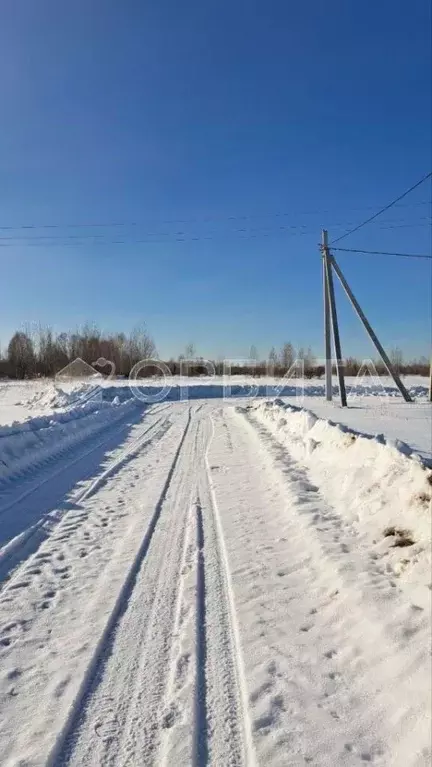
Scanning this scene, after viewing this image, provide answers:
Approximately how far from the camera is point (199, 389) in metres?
39.2

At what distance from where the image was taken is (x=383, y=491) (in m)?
5.72

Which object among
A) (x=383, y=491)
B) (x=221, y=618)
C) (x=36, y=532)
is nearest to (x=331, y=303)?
(x=383, y=491)

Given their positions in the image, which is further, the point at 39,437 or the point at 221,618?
the point at 39,437

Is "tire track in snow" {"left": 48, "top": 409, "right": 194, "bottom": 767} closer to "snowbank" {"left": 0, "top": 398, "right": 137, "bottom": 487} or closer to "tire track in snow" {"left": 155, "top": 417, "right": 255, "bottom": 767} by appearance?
"tire track in snow" {"left": 155, "top": 417, "right": 255, "bottom": 767}

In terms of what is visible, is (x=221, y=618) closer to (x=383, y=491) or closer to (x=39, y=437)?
(x=383, y=491)

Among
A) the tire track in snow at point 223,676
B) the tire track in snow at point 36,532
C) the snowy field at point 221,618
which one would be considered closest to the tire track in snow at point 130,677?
the snowy field at point 221,618

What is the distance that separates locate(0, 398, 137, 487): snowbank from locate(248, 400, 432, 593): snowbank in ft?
16.8

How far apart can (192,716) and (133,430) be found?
12.9 metres

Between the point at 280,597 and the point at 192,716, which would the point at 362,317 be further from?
the point at 192,716

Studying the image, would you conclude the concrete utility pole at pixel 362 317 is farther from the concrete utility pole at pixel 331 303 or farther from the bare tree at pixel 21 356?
the bare tree at pixel 21 356

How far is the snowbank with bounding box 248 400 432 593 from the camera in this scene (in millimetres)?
4438

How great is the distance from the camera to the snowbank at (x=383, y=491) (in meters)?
4.44

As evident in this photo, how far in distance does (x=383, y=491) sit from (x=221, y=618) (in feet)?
9.12

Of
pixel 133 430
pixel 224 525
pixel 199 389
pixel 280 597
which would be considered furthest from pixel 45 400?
pixel 280 597
